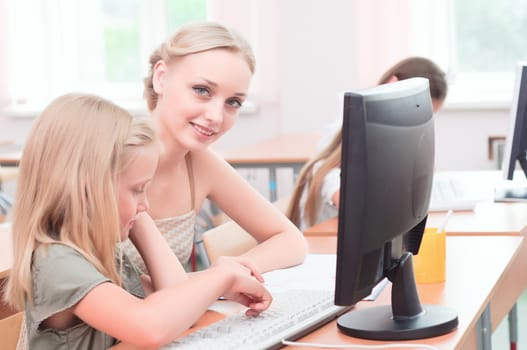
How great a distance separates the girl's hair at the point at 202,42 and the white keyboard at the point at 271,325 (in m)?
0.57

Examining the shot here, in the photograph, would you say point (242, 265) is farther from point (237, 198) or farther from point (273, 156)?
point (273, 156)

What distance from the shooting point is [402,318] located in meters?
1.60

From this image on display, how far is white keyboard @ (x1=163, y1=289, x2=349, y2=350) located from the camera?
1492 mm

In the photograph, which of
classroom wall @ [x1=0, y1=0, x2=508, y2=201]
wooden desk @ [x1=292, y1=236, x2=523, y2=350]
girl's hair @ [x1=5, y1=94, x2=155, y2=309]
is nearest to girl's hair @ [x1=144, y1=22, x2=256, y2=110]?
girl's hair @ [x1=5, y1=94, x2=155, y2=309]

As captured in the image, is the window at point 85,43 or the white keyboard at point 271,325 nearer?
the white keyboard at point 271,325

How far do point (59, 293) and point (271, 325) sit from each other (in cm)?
34

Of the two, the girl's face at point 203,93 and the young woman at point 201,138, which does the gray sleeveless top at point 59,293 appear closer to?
the young woman at point 201,138

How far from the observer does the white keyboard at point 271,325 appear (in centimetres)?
149

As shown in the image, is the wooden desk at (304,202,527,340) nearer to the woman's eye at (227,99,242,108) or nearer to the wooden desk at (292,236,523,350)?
the wooden desk at (292,236,523,350)

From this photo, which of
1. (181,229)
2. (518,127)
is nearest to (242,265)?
(181,229)

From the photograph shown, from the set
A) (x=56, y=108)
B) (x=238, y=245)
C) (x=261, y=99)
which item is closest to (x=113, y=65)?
(x=261, y=99)

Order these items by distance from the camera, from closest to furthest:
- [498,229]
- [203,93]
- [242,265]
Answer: [242,265]
[203,93]
[498,229]

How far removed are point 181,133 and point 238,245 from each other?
42 cm

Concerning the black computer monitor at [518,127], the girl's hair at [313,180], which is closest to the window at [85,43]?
the girl's hair at [313,180]
